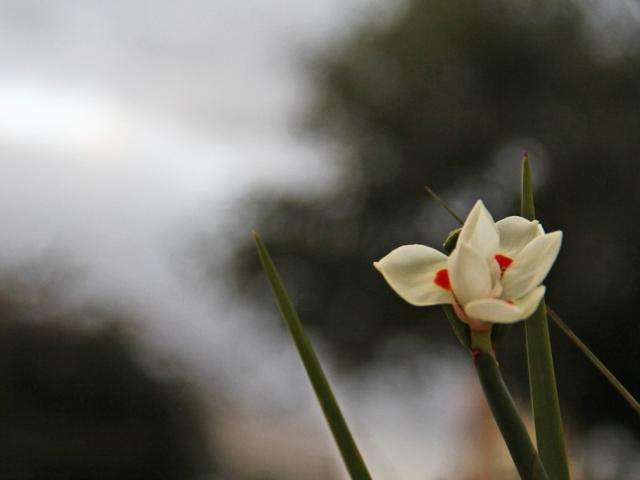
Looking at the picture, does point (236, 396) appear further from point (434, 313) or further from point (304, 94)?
point (304, 94)

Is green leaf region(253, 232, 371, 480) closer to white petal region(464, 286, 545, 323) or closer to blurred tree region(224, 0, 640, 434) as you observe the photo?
white petal region(464, 286, 545, 323)

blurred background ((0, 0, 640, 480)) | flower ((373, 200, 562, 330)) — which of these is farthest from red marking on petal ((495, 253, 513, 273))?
blurred background ((0, 0, 640, 480))

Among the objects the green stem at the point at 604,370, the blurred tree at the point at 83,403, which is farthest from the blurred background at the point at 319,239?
the green stem at the point at 604,370

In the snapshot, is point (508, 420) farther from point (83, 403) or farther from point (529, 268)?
point (83, 403)

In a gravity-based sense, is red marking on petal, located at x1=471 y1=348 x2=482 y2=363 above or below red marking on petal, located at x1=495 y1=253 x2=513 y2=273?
below

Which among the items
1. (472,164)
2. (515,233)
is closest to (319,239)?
(472,164)

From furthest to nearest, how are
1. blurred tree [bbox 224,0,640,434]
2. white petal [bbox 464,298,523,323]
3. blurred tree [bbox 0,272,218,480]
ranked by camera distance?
1. blurred tree [bbox 224,0,640,434]
2. blurred tree [bbox 0,272,218,480]
3. white petal [bbox 464,298,523,323]

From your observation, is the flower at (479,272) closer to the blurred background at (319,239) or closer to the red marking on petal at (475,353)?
the red marking on petal at (475,353)

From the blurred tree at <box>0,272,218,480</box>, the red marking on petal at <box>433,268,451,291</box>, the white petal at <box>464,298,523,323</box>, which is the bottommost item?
the white petal at <box>464,298,523,323</box>

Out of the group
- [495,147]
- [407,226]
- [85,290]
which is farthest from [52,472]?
[495,147]

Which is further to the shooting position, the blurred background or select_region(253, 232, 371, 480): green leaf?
the blurred background
